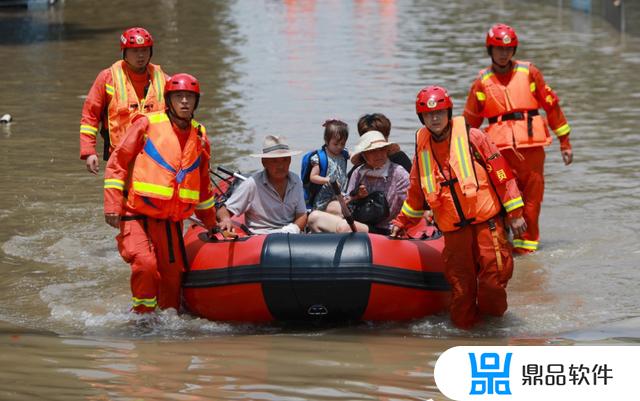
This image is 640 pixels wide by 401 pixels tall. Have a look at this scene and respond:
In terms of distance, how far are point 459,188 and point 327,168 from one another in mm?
1716

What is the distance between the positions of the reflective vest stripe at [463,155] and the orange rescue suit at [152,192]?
1.59m

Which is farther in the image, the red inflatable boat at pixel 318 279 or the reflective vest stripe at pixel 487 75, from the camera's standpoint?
the reflective vest stripe at pixel 487 75

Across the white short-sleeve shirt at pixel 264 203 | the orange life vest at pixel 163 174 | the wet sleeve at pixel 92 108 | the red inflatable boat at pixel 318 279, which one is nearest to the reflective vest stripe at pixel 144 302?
the red inflatable boat at pixel 318 279

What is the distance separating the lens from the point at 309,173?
30.2 ft

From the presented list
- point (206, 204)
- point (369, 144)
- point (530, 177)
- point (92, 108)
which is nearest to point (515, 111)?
point (530, 177)

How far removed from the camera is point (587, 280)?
9172mm

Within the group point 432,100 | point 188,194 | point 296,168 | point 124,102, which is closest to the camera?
point 432,100

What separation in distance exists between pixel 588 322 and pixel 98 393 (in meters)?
3.29

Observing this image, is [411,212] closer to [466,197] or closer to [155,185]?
[466,197]

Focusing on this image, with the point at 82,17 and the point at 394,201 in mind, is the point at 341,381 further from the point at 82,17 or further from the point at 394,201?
the point at 82,17

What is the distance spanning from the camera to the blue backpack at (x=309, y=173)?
917 cm

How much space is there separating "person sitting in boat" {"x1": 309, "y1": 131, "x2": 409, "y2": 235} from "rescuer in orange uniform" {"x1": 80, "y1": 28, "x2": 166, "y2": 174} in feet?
5.24

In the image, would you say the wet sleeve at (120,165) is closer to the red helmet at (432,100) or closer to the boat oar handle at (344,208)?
the boat oar handle at (344,208)

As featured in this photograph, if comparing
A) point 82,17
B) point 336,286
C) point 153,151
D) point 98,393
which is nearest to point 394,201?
point 336,286
